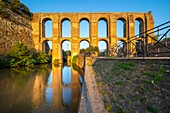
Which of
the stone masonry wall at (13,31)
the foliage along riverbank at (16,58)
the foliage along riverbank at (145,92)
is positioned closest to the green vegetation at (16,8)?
the stone masonry wall at (13,31)

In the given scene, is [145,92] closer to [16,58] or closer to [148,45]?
[148,45]

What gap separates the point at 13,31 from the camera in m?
28.3

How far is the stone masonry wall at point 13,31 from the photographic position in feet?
77.6

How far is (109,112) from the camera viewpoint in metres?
3.03

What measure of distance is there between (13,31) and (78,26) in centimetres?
1560

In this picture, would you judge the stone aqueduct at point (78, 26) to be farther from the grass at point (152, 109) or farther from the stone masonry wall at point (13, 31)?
the grass at point (152, 109)

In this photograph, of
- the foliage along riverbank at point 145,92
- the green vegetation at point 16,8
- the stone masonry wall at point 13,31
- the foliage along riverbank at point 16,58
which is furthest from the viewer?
the green vegetation at point 16,8

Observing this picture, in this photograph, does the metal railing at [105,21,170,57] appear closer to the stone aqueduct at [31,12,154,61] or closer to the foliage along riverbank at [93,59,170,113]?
the foliage along riverbank at [93,59,170,113]

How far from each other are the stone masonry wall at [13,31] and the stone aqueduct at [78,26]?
76.9 inches

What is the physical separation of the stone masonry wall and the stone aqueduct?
1.95 m

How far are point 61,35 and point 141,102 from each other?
3589 centimetres

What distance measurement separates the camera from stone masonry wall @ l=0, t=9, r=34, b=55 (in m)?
23.7

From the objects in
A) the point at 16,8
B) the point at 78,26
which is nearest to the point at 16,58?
the point at 16,8

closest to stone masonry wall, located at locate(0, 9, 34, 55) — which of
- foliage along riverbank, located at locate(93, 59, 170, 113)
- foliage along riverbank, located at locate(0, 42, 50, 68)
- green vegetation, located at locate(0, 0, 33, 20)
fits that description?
green vegetation, located at locate(0, 0, 33, 20)
